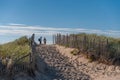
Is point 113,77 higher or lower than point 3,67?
lower

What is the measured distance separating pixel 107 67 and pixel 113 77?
2.56 m

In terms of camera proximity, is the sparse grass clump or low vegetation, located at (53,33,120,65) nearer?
low vegetation, located at (53,33,120,65)

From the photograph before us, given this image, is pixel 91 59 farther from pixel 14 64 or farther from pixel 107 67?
pixel 14 64

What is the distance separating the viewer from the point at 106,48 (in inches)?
1043

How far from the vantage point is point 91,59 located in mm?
26766

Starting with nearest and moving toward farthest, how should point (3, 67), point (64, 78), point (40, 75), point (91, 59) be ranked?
1. point (3, 67)
2. point (40, 75)
3. point (64, 78)
4. point (91, 59)

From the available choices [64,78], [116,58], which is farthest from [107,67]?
[64,78]

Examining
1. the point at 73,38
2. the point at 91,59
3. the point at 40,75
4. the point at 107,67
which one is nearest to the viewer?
the point at 40,75

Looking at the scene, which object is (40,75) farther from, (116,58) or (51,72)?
(116,58)

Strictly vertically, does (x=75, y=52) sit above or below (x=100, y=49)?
below

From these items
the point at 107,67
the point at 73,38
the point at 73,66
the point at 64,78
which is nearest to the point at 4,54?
the point at 64,78

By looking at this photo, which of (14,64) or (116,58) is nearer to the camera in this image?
(14,64)

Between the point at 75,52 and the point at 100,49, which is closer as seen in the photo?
the point at 100,49

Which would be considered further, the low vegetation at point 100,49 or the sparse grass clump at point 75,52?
the sparse grass clump at point 75,52
